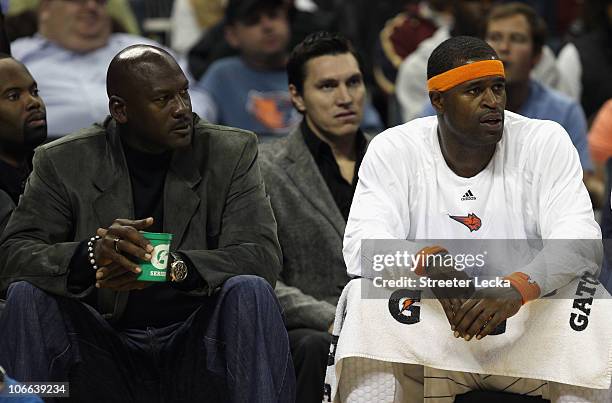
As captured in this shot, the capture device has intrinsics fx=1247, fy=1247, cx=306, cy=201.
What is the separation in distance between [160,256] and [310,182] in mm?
1274

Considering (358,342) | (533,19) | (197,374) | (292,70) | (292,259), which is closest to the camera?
(358,342)

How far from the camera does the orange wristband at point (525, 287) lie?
3.74 meters

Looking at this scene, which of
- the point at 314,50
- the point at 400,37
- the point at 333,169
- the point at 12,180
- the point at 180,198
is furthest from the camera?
the point at 400,37

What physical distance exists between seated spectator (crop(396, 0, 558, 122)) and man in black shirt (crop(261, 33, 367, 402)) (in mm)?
1753

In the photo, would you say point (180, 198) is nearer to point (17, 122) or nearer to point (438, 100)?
point (17, 122)

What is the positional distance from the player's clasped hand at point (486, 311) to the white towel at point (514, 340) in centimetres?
8

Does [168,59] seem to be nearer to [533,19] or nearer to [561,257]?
[561,257]

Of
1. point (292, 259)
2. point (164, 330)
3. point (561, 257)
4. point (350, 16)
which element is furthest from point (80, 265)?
point (350, 16)

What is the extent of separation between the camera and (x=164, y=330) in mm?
4121

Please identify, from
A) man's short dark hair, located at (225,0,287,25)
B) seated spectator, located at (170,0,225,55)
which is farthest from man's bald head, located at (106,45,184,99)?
seated spectator, located at (170,0,225,55)

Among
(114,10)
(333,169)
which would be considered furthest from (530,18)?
(114,10)

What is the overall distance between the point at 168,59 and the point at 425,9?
12.6ft

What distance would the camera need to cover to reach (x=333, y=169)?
5.04m

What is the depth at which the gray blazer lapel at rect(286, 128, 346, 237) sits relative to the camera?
487 centimetres
